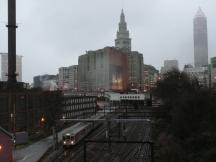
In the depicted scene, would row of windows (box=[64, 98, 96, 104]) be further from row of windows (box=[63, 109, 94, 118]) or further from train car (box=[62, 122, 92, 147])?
train car (box=[62, 122, 92, 147])

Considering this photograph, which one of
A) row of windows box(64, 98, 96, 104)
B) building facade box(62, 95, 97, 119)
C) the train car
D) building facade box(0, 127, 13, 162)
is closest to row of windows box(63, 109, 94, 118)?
building facade box(62, 95, 97, 119)

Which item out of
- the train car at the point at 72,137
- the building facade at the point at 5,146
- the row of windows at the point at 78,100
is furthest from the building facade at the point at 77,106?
the building facade at the point at 5,146

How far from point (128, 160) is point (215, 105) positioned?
14.2 meters

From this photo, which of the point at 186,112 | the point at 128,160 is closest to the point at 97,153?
the point at 128,160

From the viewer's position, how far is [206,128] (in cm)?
2539

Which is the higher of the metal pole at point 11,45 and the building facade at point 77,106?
the metal pole at point 11,45

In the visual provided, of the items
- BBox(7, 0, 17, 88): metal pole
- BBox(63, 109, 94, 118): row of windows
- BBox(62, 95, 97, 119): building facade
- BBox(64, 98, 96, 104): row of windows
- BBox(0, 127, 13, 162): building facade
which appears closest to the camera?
BBox(0, 127, 13, 162): building facade

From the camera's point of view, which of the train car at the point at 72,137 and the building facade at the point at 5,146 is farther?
the train car at the point at 72,137

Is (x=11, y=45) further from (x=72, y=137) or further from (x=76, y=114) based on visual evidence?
(x=72, y=137)

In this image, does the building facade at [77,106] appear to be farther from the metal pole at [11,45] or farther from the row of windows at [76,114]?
the metal pole at [11,45]

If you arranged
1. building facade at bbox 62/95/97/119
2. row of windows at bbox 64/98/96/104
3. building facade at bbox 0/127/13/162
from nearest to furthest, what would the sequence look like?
1. building facade at bbox 0/127/13/162
2. building facade at bbox 62/95/97/119
3. row of windows at bbox 64/98/96/104

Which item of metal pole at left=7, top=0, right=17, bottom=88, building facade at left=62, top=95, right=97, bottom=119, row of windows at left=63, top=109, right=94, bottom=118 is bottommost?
row of windows at left=63, top=109, right=94, bottom=118

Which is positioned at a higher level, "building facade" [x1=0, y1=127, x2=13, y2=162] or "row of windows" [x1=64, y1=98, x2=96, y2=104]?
"row of windows" [x1=64, y1=98, x2=96, y2=104]

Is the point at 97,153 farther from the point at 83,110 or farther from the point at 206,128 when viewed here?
the point at 83,110
